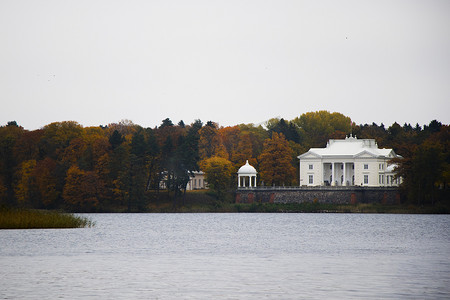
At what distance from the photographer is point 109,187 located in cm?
14500

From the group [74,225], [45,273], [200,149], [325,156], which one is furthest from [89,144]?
[45,273]

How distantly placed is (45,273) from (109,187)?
105m

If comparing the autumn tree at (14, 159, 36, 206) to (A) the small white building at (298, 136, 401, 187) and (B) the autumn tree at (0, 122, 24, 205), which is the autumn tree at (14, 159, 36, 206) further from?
(A) the small white building at (298, 136, 401, 187)

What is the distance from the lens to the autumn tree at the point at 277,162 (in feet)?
517

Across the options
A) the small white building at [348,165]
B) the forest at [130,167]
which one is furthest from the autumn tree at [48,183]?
the small white building at [348,165]

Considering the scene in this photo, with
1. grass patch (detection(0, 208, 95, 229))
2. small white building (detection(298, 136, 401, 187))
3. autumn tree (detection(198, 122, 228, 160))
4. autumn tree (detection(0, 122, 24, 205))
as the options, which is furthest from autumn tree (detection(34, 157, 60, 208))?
grass patch (detection(0, 208, 95, 229))

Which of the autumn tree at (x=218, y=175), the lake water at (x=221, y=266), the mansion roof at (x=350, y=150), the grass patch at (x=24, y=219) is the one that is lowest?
the lake water at (x=221, y=266)

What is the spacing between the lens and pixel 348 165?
553 ft

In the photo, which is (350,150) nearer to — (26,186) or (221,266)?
(26,186)

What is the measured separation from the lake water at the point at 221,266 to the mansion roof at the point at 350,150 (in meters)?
89.3

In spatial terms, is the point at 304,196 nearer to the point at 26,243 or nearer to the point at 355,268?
the point at 26,243

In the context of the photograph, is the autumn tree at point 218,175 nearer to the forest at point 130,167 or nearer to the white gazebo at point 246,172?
the forest at point 130,167

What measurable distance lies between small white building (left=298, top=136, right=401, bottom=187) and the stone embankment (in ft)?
35.0

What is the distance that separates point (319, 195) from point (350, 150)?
20.7 meters
